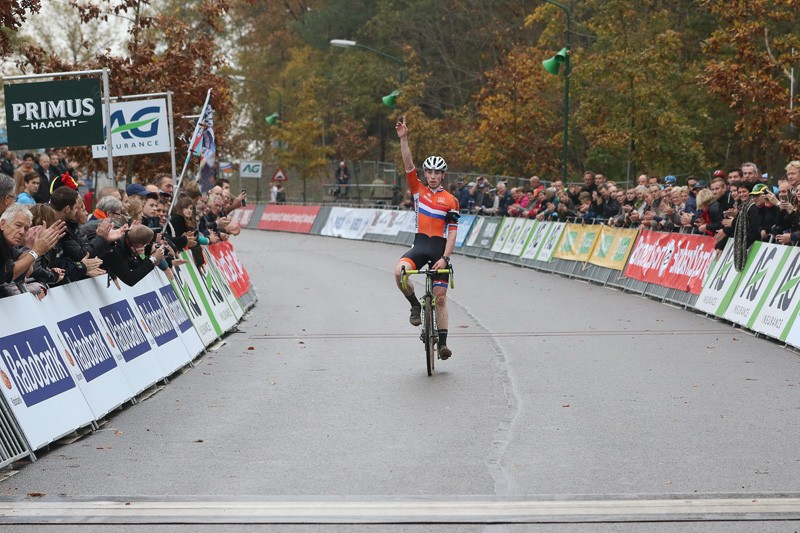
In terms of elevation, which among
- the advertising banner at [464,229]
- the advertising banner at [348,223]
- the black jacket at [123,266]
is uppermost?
the black jacket at [123,266]

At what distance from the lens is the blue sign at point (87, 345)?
9.84 meters

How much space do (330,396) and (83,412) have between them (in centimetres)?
239

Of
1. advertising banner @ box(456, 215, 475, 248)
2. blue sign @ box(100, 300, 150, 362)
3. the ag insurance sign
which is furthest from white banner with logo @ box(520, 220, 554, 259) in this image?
blue sign @ box(100, 300, 150, 362)

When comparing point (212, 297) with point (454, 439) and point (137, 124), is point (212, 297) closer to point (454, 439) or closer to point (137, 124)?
point (137, 124)

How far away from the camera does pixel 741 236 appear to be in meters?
16.9

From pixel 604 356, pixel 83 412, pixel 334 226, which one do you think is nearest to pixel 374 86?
pixel 334 226

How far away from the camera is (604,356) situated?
550 inches

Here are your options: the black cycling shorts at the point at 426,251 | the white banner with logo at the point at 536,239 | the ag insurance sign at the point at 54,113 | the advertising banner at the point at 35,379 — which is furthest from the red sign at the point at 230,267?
the white banner with logo at the point at 536,239

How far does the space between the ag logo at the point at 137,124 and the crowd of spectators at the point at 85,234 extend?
1216 mm

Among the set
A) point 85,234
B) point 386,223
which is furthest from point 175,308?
point 386,223

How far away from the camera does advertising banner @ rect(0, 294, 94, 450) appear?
861cm

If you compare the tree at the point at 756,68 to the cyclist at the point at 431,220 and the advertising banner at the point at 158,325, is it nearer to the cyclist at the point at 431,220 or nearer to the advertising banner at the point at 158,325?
the cyclist at the point at 431,220

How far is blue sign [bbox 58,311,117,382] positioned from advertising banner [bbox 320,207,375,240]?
34462 mm

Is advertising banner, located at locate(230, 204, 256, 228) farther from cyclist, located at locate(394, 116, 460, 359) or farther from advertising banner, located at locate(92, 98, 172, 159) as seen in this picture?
cyclist, located at locate(394, 116, 460, 359)
